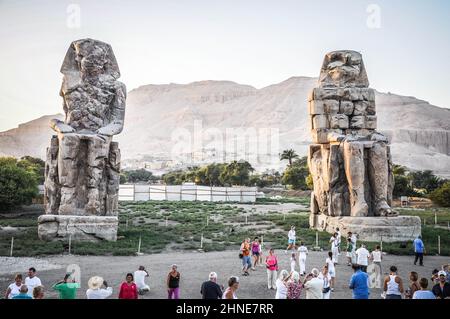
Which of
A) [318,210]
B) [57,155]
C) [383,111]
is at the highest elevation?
[383,111]

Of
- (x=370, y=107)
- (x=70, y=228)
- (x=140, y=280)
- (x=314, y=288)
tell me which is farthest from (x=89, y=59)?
(x=314, y=288)

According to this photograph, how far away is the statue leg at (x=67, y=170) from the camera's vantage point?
1535cm

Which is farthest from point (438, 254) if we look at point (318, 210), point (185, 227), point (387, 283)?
point (185, 227)

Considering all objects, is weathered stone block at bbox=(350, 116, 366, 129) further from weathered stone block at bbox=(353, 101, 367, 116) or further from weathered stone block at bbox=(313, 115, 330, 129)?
weathered stone block at bbox=(313, 115, 330, 129)

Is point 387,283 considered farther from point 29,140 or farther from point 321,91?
point 29,140

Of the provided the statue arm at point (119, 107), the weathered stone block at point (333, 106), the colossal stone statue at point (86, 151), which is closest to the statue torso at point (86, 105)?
the colossal stone statue at point (86, 151)

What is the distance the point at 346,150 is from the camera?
16.8 m

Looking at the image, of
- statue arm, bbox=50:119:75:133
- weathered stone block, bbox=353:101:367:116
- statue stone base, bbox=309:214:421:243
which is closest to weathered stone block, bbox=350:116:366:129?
weathered stone block, bbox=353:101:367:116

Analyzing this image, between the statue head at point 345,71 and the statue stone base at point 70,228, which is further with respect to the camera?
the statue head at point 345,71

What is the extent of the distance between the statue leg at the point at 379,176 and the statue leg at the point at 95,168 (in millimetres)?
9557

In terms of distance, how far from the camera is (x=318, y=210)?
19.5 metres

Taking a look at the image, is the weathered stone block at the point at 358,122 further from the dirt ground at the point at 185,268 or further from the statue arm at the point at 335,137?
the dirt ground at the point at 185,268

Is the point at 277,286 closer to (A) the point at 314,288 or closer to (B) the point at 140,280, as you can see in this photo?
(A) the point at 314,288
